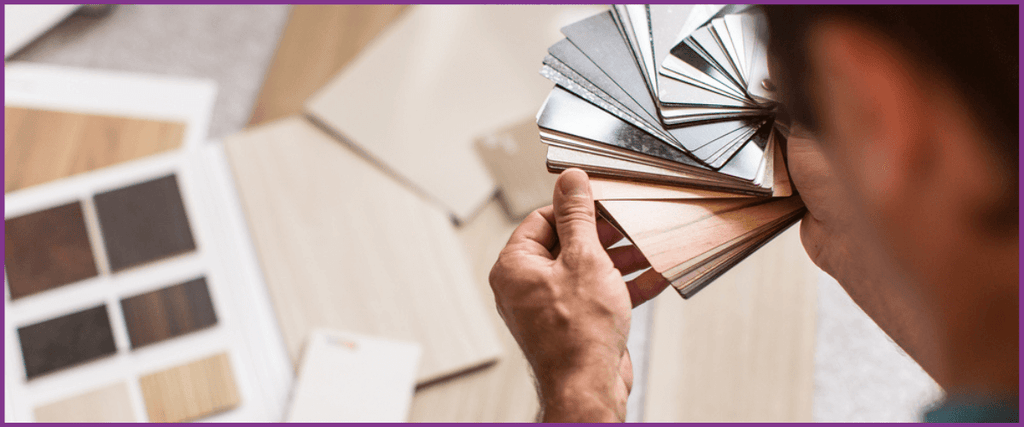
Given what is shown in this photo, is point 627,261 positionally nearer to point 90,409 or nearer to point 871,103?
point 871,103

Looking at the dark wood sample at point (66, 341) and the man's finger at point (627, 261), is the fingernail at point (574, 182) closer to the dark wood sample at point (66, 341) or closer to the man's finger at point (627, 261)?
the man's finger at point (627, 261)

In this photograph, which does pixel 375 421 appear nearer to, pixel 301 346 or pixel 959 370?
pixel 301 346

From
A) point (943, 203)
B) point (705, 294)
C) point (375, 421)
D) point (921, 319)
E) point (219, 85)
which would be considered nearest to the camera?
point (943, 203)

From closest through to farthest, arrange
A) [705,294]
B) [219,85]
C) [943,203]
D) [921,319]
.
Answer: [943,203] → [921,319] → [705,294] → [219,85]

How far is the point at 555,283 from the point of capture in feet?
1.80

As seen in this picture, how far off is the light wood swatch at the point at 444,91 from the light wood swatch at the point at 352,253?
5 cm

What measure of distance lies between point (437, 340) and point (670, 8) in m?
0.61

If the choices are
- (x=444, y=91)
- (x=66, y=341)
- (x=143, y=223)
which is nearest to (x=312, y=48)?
(x=444, y=91)

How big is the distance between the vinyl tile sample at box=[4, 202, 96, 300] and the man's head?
3.55 ft

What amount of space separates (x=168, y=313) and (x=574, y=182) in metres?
0.79

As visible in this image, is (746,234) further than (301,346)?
No

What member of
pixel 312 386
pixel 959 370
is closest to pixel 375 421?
pixel 312 386

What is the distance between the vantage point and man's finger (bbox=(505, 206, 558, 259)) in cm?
58

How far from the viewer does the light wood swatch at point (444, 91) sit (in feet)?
3.37
